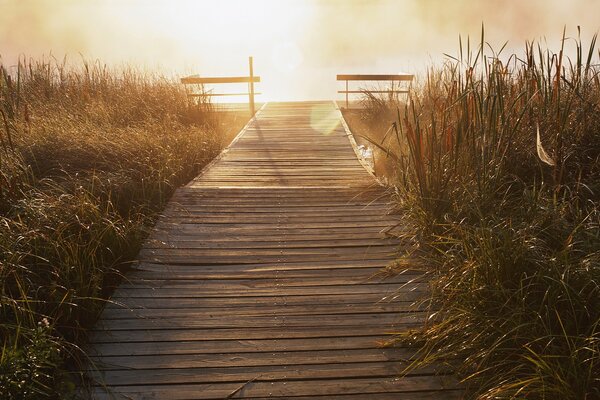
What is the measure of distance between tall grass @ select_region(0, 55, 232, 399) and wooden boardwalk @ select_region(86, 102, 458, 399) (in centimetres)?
17

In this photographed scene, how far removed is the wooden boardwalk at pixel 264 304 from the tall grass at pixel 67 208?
0.17 meters

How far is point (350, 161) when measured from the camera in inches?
300

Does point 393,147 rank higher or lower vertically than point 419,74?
lower

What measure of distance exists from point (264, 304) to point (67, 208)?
1478 millimetres

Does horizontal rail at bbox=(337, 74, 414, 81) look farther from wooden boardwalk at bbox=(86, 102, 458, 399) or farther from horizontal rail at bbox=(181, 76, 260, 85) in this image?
wooden boardwalk at bbox=(86, 102, 458, 399)

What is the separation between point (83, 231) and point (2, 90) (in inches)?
226

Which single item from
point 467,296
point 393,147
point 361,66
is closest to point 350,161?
point 393,147

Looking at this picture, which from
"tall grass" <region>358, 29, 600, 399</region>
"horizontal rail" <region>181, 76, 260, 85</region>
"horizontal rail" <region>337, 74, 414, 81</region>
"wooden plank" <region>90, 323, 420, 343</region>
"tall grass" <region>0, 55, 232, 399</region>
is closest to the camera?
"tall grass" <region>358, 29, 600, 399</region>

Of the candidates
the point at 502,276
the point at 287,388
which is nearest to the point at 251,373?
the point at 287,388

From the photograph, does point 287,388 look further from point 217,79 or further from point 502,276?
point 217,79

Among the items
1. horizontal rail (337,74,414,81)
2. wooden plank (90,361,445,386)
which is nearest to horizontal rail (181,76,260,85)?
horizontal rail (337,74,414,81)

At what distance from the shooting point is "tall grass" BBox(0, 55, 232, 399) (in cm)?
296

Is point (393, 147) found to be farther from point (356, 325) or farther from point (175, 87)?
point (356, 325)

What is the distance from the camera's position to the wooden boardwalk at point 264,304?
2.96 meters
